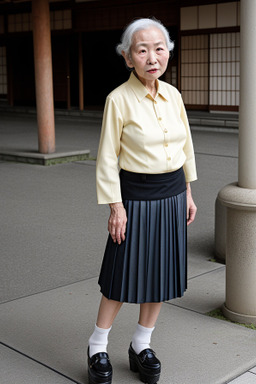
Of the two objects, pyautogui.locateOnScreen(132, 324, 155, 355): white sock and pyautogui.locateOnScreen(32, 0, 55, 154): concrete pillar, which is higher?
pyautogui.locateOnScreen(32, 0, 55, 154): concrete pillar

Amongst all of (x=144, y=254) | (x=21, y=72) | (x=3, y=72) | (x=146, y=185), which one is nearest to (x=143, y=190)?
(x=146, y=185)

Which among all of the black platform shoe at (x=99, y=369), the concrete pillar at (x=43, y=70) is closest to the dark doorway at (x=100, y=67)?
the concrete pillar at (x=43, y=70)

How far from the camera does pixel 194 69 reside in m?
13.5

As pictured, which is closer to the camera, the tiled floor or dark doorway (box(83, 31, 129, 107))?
the tiled floor

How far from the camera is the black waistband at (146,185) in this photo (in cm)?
253

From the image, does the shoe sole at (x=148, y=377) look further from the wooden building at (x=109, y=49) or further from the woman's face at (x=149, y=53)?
the wooden building at (x=109, y=49)

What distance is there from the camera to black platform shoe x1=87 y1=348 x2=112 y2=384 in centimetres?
256

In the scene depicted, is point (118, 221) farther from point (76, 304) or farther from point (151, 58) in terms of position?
point (76, 304)

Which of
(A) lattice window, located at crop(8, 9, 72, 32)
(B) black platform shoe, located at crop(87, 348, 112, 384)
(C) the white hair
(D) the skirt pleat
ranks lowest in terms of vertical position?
(B) black platform shoe, located at crop(87, 348, 112, 384)

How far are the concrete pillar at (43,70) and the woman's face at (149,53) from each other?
20.7 ft

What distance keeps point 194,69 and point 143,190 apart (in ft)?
37.4

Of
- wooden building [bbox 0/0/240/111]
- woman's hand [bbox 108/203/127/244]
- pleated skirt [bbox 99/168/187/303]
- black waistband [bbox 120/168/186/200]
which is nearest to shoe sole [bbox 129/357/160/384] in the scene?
pleated skirt [bbox 99/168/187/303]

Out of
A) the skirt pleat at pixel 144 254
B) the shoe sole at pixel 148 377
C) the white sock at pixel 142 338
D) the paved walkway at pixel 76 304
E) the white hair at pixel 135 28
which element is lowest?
the paved walkway at pixel 76 304

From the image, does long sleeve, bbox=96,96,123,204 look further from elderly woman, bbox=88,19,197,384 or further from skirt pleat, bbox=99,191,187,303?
skirt pleat, bbox=99,191,187,303
